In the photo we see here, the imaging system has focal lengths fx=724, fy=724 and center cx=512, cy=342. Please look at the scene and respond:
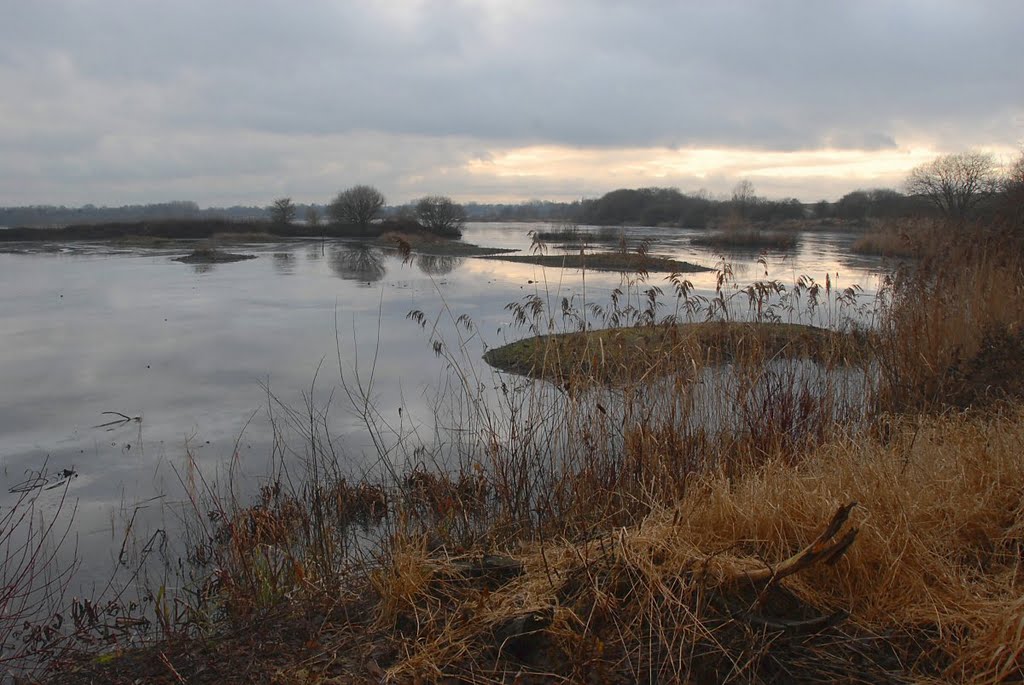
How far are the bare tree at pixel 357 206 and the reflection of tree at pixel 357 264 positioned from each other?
62.9 ft

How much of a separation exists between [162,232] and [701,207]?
6028 centimetres

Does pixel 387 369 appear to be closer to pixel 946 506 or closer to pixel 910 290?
pixel 910 290

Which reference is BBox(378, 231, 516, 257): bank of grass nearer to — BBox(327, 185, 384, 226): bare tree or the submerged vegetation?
BBox(327, 185, 384, 226): bare tree

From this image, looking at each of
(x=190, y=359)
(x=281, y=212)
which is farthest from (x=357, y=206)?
(x=190, y=359)

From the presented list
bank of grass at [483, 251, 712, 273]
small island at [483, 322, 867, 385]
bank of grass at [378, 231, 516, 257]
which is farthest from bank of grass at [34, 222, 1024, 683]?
bank of grass at [378, 231, 516, 257]

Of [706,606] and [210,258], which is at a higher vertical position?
[210,258]

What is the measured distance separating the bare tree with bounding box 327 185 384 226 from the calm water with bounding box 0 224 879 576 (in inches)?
1534

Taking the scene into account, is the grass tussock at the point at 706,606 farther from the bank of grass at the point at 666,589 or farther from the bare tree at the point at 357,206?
the bare tree at the point at 357,206

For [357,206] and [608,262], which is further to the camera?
[357,206]

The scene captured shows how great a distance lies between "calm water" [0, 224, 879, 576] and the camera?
298 inches

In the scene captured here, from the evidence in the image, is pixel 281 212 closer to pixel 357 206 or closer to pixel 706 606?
pixel 357 206

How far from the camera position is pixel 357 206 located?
220 ft

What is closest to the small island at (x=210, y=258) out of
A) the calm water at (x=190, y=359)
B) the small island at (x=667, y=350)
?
the calm water at (x=190, y=359)

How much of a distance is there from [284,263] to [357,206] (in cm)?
3248
